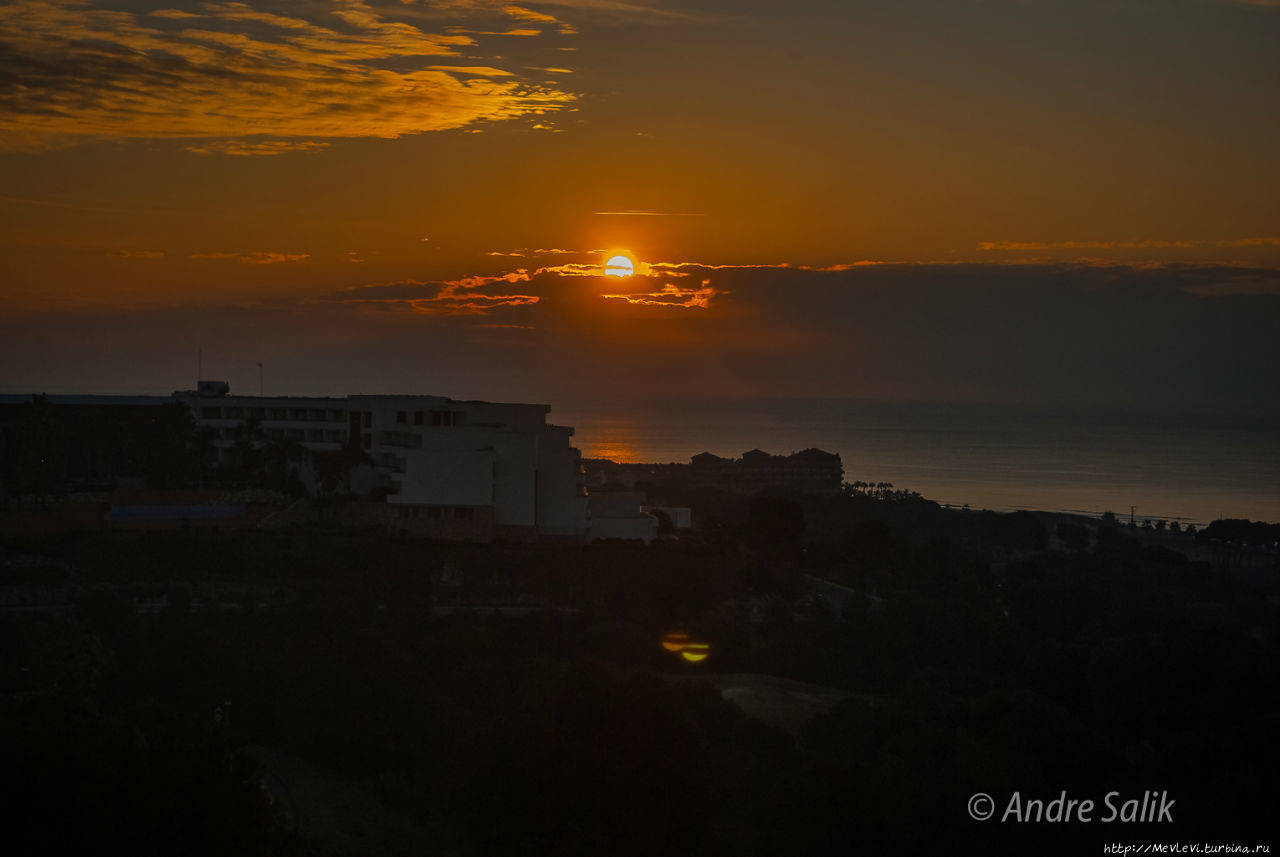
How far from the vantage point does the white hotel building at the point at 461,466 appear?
34.5 meters

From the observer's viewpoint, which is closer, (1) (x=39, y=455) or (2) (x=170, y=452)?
(1) (x=39, y=455)

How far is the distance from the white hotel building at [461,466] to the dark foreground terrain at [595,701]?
197 centimetres

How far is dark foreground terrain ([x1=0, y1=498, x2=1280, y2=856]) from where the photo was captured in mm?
14602

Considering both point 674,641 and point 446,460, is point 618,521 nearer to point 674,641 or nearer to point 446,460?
point 446,460

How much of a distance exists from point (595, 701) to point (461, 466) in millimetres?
18939

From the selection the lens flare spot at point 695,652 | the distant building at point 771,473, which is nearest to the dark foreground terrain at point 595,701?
the lens flare spot at point 695,652

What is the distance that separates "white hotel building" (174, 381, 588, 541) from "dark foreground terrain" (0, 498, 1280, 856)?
197 centimetres

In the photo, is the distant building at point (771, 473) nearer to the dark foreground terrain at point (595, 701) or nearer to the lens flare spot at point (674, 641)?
the dark foreground terrain at point (595, 701)

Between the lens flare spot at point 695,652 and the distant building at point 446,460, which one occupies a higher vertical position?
the distant building at point 446,460

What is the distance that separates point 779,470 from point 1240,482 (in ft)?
153

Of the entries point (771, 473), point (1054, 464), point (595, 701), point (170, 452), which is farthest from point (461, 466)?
point (1054, 464)

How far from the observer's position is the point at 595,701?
54.1 ft

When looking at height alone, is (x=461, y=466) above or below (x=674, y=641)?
above

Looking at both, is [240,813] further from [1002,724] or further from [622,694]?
[1002,724]
